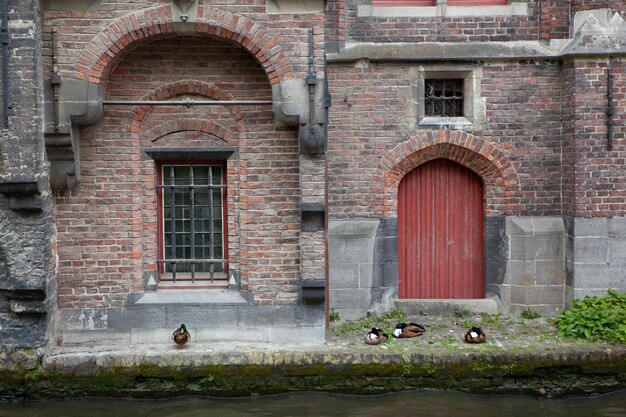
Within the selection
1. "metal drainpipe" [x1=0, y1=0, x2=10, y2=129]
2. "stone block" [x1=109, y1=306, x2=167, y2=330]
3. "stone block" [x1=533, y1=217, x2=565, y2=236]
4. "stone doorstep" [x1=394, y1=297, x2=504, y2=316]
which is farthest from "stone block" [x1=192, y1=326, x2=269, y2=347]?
"stone block" [x1=533, y1=217, x2=565, y2=236]

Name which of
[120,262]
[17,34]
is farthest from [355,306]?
[17,34]

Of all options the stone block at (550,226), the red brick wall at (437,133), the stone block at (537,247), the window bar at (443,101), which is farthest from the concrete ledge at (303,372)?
the window bar at (443,101)

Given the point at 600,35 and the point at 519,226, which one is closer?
the point at 600,35

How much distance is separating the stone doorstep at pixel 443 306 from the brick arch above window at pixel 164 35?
388 centimetres

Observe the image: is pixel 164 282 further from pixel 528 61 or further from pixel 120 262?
pixel 528 61

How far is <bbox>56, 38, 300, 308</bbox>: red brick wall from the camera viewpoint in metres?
8.45

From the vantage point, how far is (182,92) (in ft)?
28.0

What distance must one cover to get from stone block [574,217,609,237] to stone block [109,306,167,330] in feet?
18.3

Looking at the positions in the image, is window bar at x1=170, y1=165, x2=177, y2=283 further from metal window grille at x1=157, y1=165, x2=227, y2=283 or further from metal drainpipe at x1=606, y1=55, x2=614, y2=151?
metal drainpipe at x1=606, y1=55, x2=614, y2=151

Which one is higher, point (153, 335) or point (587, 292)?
point (587, 292)

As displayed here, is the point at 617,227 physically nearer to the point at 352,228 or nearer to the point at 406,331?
the point at 406,331

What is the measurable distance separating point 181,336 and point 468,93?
16.9 ft

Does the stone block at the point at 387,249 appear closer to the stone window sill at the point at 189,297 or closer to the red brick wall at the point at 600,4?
the stone window sill at the point at 189,297

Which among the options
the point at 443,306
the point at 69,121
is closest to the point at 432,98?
A: the point at 443,306
